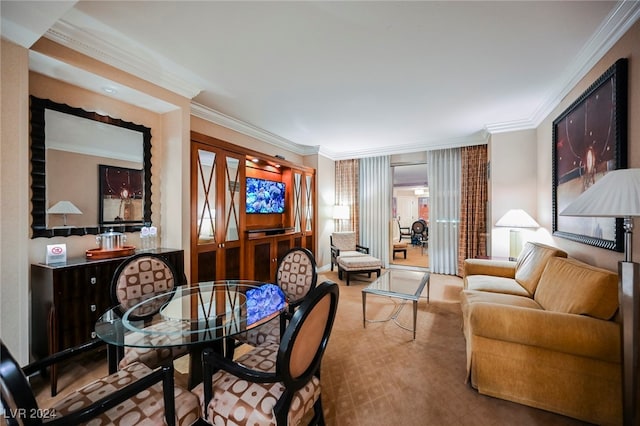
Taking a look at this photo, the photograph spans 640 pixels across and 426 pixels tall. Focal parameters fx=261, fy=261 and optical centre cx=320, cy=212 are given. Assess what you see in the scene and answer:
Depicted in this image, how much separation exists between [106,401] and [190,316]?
29.4 inches

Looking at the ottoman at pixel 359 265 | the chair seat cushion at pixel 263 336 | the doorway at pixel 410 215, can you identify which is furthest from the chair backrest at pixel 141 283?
the doorway at pixel 410 215

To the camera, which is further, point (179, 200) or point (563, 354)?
point (179, 200)

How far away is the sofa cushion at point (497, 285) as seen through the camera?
260 centimetres

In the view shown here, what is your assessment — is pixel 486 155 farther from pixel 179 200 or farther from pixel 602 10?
pixel 179 200

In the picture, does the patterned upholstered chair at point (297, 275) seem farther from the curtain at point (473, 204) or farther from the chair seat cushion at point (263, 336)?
the curtain at point (473, 204)

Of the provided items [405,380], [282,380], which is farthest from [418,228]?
[282,380]

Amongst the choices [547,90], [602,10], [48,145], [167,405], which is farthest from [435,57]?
[48,145]

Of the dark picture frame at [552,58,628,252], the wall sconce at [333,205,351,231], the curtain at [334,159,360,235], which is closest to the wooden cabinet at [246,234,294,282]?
the wall sconce at [333,205,351,231]

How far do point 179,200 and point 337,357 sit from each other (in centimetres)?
229

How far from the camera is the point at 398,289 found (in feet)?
10.1

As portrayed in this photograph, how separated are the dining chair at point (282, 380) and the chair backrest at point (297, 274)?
937 mm

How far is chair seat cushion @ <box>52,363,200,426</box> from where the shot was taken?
3.58ft

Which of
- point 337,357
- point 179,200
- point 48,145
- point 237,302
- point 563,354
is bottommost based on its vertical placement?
point 337,357

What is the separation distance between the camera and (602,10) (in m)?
1.85
